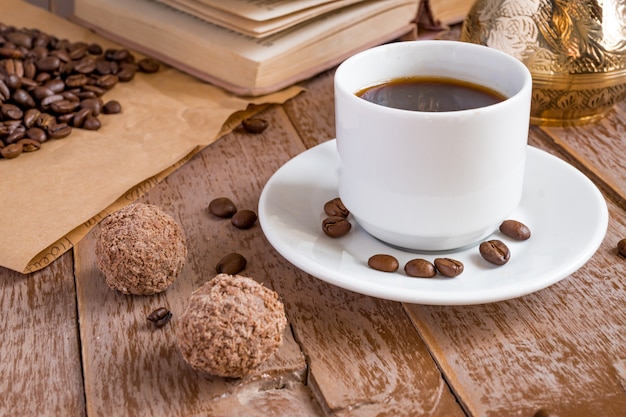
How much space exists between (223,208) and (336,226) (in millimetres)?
248

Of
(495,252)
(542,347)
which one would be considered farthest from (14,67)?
(542,347)

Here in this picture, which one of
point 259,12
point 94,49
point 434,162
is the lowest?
point 94,49

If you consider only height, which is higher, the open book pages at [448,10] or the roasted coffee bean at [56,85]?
the open book pages at [448,10]

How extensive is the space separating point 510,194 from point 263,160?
56 centimetres

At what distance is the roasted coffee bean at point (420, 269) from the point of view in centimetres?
104

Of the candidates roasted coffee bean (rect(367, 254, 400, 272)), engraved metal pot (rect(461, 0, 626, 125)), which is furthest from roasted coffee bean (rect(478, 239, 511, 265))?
engraved metal pot (rect(461, 0, 626, 125))

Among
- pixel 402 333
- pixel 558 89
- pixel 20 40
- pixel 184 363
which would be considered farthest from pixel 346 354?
pixel 20 40

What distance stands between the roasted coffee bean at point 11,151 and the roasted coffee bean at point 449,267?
2.80 feet

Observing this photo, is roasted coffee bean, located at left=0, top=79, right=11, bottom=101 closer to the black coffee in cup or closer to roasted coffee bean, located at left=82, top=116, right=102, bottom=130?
roasted coffee bean, located at left=82, top=116, right=102, bottom=130

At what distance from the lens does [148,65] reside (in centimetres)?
183

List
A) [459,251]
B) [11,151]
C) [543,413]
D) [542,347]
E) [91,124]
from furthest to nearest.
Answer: [91,124], [11,151], [459,251], [542,347], [543,413]

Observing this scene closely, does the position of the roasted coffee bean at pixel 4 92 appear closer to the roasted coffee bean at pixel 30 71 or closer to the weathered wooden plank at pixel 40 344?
the roasted coffee bean at pixel 30 71

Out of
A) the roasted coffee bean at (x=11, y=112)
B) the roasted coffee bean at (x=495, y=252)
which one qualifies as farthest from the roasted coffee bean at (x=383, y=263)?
the roasted coffee bean at (x=11, y=112)

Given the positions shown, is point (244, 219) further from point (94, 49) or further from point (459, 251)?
point (94, 49)
